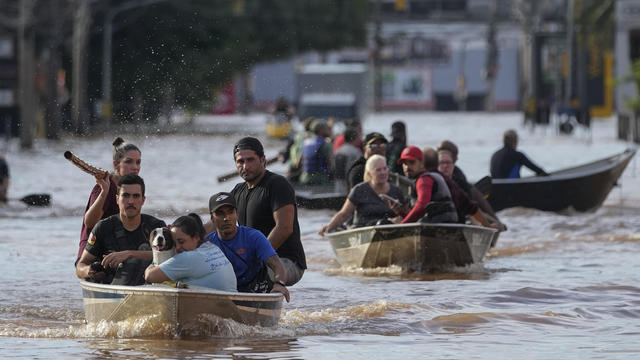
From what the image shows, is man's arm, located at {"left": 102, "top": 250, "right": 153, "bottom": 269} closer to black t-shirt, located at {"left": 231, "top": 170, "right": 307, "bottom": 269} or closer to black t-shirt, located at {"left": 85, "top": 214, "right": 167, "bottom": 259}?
black t-shirt, located at {"left": 85, "top": 214, "right": 167, "bottom": 259}

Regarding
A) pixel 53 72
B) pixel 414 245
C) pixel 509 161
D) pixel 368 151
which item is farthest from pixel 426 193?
pixel 53 72

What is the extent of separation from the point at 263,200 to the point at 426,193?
3923mm

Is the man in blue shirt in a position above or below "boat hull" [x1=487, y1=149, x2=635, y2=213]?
above

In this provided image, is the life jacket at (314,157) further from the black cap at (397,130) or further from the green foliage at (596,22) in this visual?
the green foliage at (596,22)

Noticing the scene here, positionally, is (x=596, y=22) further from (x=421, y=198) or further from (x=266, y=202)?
(x=266, y=202)

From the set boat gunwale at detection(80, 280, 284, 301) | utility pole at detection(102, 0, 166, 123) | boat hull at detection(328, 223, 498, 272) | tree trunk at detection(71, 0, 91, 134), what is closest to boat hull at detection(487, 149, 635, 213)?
boat hull at detection(328, 223, 498, 272)

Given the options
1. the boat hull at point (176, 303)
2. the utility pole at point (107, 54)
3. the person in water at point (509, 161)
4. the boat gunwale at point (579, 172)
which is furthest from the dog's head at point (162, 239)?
the utility pole at point (107, 54)

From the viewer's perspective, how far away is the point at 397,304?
14156 millimetres

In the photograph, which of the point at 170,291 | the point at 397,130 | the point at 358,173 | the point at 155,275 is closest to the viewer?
the point at 155,275

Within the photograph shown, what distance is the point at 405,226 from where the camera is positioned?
51.8 ft

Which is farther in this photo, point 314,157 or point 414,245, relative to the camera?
point 314,157

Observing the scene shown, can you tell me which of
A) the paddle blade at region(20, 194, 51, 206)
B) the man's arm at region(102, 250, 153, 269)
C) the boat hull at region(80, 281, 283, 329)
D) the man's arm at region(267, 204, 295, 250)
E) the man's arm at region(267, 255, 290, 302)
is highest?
the man's arm at region(267, 204, 295, 250)

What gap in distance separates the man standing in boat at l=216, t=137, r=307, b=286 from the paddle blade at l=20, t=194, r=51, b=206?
14945 millimetres

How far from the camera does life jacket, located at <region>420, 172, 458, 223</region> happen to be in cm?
1531
